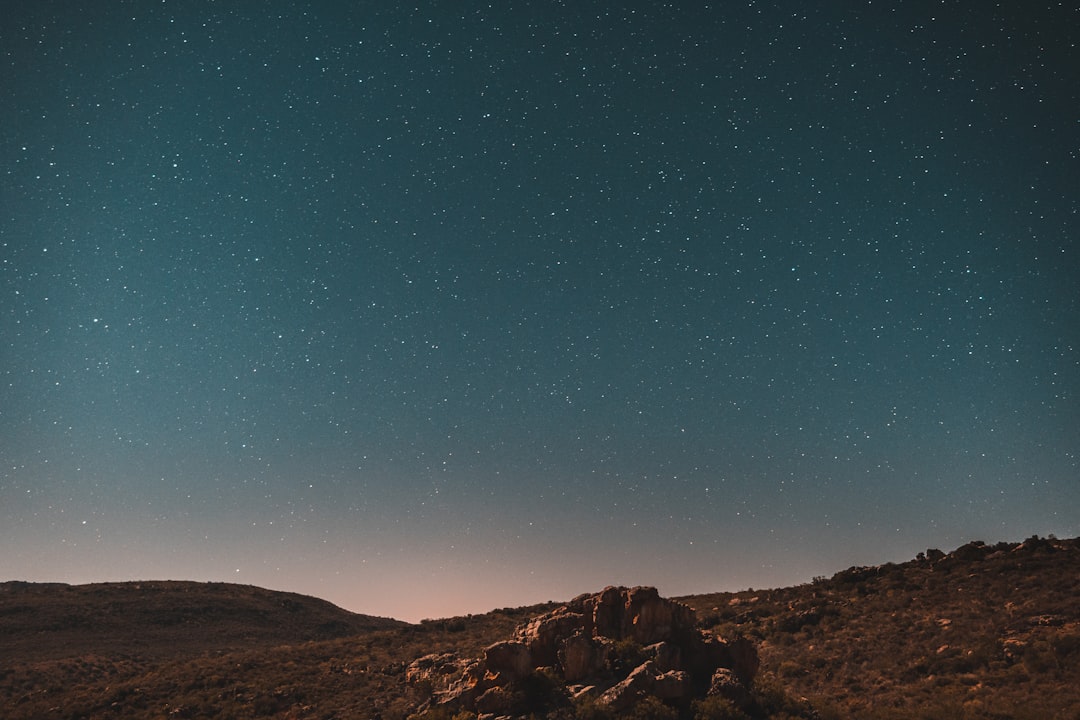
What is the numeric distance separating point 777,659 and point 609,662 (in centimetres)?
1305

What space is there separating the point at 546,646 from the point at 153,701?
28159 millimetres

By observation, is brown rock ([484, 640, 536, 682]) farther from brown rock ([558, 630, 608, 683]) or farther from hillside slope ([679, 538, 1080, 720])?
hillside slope ([679, 538, 1080, 720])

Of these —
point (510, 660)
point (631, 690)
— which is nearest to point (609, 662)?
point (631, 690)

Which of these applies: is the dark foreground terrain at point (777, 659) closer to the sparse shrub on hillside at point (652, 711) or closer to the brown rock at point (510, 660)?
the sparse shrub on hillside at point (652, 711)

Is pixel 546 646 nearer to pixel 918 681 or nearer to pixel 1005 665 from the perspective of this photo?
pixel 918 681

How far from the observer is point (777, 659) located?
30.2 metres

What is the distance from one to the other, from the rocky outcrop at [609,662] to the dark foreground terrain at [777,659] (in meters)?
0.26

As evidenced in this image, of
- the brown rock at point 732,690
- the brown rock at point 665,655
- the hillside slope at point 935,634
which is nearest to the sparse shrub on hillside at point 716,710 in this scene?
the brown rock at point 732,690

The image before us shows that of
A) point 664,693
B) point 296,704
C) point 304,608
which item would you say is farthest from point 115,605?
point 664,693

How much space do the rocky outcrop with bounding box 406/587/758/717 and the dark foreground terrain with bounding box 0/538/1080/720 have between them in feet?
0.84

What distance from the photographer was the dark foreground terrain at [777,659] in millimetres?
21438

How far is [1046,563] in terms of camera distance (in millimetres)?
36906

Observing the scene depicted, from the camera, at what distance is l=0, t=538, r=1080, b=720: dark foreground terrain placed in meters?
21.4

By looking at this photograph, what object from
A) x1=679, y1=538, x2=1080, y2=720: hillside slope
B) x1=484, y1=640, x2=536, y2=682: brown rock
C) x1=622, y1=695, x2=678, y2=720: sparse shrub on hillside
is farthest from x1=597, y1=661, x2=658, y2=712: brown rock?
x1=679, y1=538, x2=1080, y2=720: hillside slope
